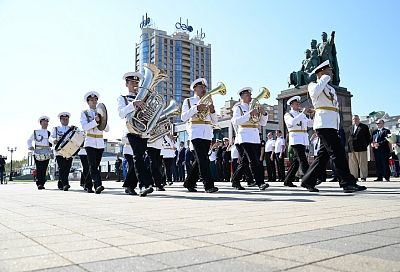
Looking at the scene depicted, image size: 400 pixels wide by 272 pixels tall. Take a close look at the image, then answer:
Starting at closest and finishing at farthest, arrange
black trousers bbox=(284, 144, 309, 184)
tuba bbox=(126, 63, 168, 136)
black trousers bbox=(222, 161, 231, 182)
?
tuba bbox=(126, 63, 168, 136) → black trousers bbox=(284, 144, 309, 184) → black trousers bbox=(222, 161, 231, 182)

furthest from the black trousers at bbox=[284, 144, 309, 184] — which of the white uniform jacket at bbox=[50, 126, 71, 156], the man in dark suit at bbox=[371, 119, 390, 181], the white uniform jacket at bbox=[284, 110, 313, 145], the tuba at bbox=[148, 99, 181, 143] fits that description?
the white uniform jacket at bbox=[50, 126, 71, 156]

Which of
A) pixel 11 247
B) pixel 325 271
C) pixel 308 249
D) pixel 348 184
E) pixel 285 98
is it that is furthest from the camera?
pixel 285 98

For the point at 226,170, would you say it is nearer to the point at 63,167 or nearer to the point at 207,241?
the point at 63,167

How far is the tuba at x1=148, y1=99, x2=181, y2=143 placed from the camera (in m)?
10.2

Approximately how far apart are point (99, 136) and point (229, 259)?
8095mm

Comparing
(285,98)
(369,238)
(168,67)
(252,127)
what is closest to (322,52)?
(285,98)

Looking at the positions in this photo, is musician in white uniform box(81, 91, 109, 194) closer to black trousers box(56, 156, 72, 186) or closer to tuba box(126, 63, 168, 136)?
tuba box(126, 63, 168, 136)

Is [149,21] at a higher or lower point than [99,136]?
higher

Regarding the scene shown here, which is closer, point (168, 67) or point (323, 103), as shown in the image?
point (323, 103)

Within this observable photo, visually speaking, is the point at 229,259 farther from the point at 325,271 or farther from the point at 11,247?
the point at 11,247

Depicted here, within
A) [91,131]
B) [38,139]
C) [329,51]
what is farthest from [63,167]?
[329,51]

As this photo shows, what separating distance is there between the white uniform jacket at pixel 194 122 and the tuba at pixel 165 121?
140 cm

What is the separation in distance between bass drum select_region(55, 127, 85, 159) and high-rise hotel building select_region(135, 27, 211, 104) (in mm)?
135755

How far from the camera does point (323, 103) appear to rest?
26.2 ft
